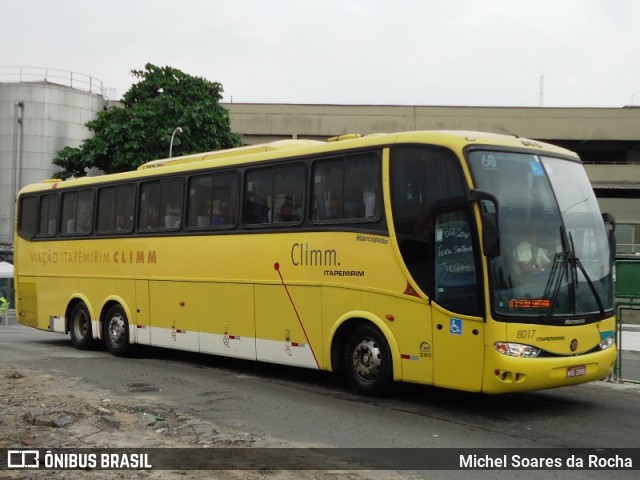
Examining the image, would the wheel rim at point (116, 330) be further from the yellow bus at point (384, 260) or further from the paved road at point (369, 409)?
the paved road at point (369, 409)

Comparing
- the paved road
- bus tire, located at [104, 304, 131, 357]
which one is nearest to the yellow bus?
bus tire, located at [104, 304, 131, 357]

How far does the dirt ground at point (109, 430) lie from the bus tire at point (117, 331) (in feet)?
15.6

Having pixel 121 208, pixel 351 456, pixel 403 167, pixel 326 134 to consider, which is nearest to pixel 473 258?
pixel 403 167

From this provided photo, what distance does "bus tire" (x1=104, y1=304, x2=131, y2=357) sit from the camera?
15922 mm

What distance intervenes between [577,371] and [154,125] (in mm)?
35547

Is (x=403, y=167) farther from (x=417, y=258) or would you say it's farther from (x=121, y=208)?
(x=121, y=208)

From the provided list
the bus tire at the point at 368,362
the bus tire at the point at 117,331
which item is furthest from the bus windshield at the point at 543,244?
the bus tire at the point at 117,331

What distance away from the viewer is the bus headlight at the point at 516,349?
910 cm

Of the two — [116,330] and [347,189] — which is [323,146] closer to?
[347,189]

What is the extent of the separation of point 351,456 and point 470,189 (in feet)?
11.7

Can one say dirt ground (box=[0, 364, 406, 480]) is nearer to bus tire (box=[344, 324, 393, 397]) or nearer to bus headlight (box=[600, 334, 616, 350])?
bus tire (box=[344, 324, 393, 397])

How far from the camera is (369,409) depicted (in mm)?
9984

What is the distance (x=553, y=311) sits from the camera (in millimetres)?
9328

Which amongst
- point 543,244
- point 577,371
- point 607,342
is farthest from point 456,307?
point 607,342
